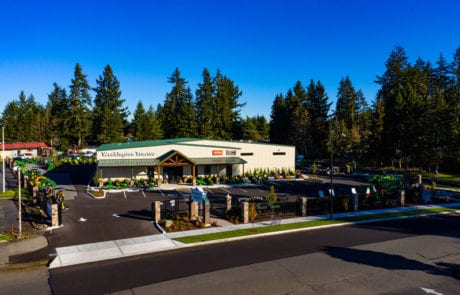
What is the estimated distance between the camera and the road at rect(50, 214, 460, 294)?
12078mm

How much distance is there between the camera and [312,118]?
82938 mm

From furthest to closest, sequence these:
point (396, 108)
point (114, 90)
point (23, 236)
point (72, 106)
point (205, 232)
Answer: point (114, 90) < point (72, 106) < point (396, 108) < point (205, 232) < point (23, 236)

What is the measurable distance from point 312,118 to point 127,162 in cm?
5805

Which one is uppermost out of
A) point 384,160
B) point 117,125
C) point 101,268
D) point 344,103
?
point 344,103

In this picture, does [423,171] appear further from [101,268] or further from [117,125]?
[117,125]

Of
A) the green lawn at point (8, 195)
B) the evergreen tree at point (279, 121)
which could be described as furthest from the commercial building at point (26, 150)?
the evergreen tree at point (279, 121)

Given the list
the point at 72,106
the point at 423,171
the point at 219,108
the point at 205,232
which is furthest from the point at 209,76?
the point at 205,232

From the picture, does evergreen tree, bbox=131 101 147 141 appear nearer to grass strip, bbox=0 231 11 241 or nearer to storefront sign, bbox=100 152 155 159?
storefront sign, bbox=100 152 155 159

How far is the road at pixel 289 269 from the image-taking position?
39.6ft

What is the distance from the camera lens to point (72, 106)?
69.6 meters

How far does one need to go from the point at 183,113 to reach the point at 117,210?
4710 centimetres

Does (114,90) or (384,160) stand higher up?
(114,90)

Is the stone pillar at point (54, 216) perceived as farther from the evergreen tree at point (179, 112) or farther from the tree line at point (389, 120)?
the evergreen tree at point (179, 112)

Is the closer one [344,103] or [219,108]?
[219,108]
